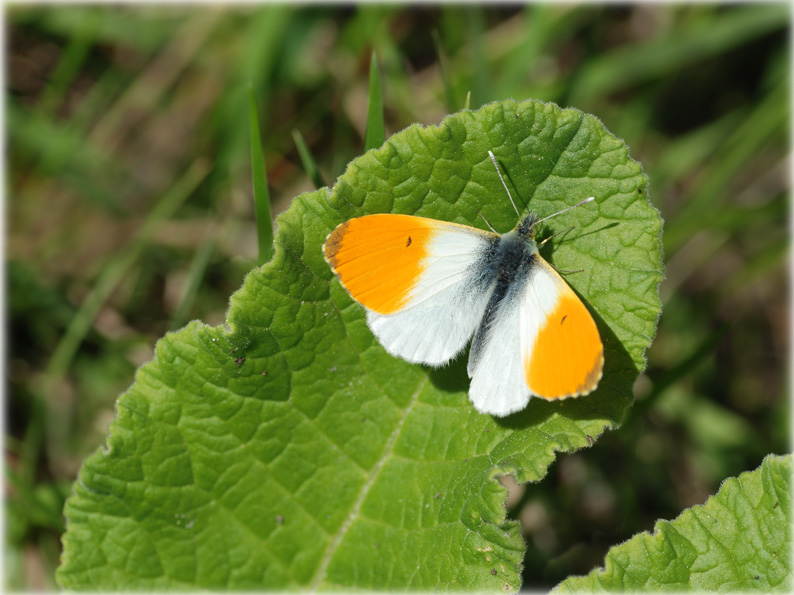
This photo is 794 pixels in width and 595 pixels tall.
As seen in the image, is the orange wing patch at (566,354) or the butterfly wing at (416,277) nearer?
the orange wing patch at (566,354)

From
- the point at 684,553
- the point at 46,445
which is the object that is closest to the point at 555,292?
the point at 684,553

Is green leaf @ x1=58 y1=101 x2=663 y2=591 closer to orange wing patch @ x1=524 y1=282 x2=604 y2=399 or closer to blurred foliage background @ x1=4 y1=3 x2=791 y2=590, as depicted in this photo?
orange wing patch @ x1=524 y1=282 x2=604 y2=399

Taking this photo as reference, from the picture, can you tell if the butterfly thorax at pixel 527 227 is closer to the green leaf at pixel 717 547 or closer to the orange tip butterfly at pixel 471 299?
the orange tip butterfly at pixel 471 299

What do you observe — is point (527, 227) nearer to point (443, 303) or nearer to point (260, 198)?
point (443, 303)

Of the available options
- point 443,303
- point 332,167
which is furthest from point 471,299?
point 332,167

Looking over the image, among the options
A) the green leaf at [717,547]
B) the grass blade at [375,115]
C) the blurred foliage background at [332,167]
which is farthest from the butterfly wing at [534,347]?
the blurred foliage background at [332,167]

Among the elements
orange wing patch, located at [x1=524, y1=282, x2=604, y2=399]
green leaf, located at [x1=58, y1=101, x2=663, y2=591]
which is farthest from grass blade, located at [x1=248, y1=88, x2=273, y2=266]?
orange wing patch, located at [x1=524, y1=282, x2=604, y2=399]
